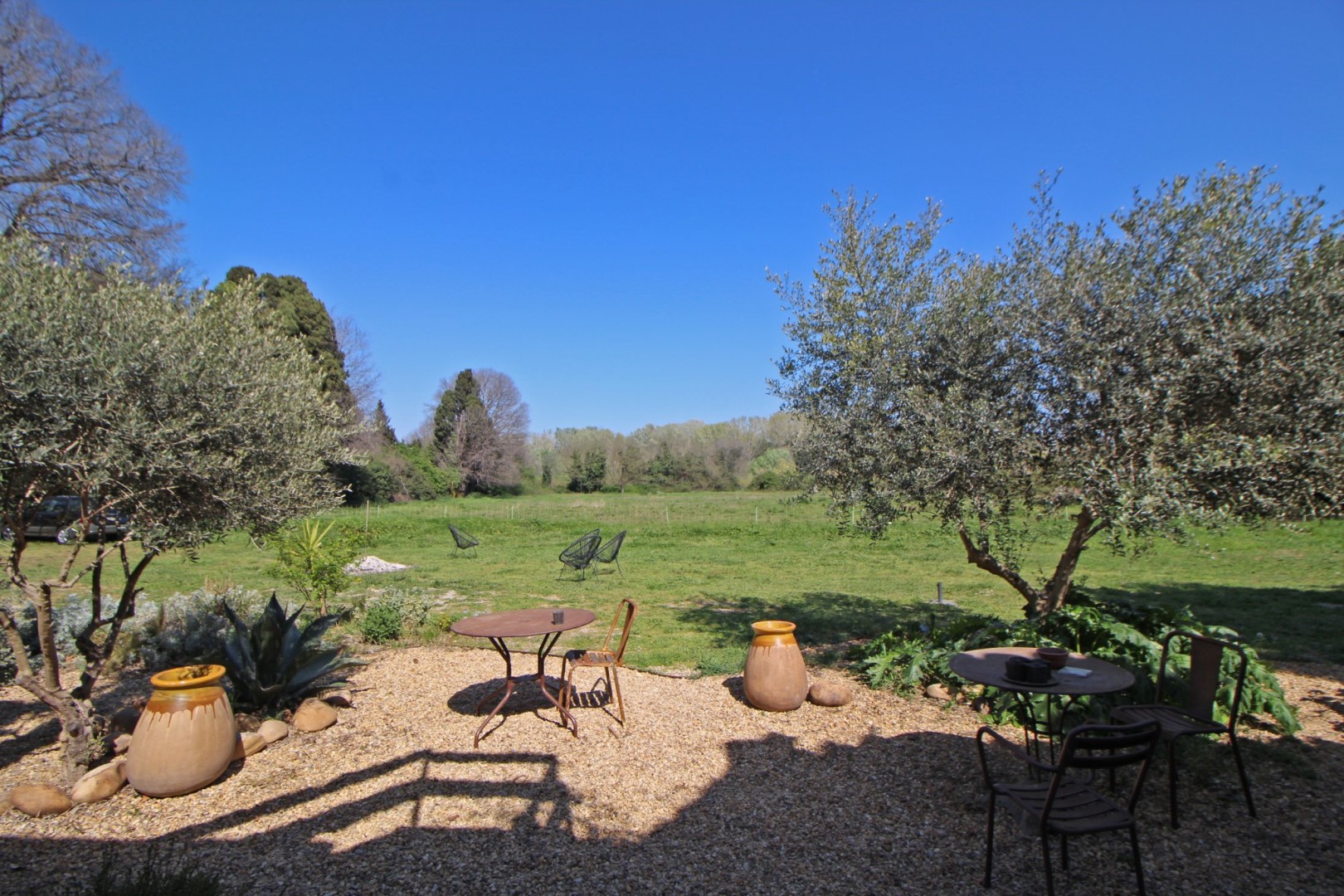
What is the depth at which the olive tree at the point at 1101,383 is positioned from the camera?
4.61 meters

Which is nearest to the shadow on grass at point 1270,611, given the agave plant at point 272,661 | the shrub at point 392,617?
the agave plant at point 272,661

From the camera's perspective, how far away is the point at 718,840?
3.58 meters

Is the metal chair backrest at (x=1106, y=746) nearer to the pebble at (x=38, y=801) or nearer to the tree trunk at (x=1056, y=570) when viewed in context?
the tree trunk at (x=1056, y=570)

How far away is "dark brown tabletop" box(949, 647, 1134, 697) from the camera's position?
3.47 m

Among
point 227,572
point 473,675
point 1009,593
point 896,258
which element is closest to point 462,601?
point 473,675

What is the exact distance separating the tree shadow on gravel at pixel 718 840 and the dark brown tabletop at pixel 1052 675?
2.38ft

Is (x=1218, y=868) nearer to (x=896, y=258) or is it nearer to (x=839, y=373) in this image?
(x=839, y=373)

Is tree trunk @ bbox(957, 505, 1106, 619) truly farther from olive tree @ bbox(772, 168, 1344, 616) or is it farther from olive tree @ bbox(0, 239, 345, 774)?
olive tree @ bbox(0, 239, 345, 774)

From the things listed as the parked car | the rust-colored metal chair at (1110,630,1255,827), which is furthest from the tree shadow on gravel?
the parked car

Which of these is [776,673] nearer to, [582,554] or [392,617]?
[392,617]

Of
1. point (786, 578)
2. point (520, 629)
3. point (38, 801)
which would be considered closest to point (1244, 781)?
point (520, 629)

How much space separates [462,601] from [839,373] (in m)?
6.76

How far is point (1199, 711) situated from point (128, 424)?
6.18m

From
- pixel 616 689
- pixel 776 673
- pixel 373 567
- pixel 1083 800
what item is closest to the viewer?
pixel 1083 800
